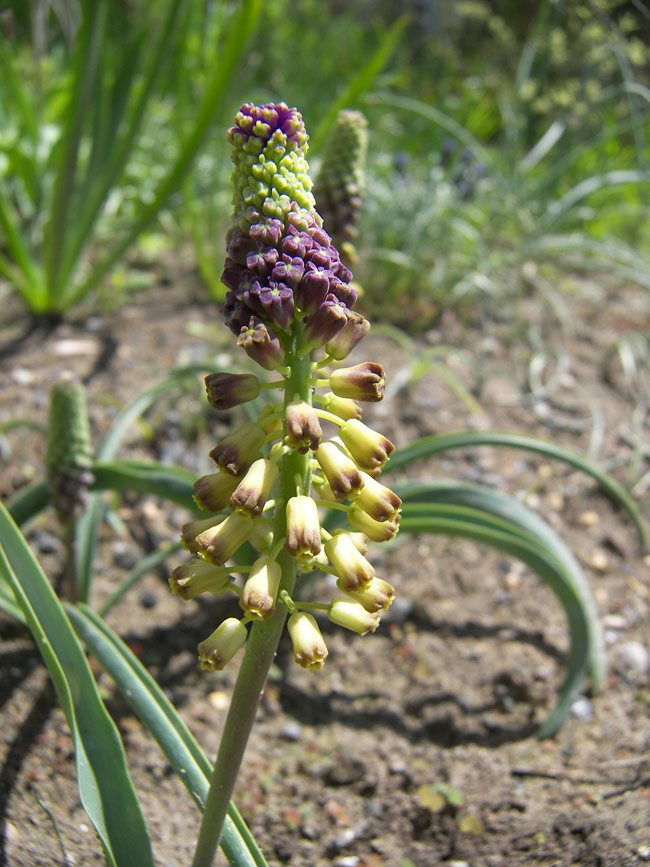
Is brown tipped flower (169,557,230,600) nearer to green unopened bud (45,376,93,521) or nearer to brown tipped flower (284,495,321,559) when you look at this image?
brown tipped flower (284,495,321,559)

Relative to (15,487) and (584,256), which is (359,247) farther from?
(15,487)

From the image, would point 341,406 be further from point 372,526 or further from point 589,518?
point 589,518

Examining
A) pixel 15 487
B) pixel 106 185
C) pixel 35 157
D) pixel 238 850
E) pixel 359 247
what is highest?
pixel 359 247

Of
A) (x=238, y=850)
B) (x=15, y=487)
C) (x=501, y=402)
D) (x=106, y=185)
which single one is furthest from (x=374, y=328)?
(x=238, y=850)

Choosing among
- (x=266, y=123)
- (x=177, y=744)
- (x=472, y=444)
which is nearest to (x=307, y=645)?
(x=177, y=744)

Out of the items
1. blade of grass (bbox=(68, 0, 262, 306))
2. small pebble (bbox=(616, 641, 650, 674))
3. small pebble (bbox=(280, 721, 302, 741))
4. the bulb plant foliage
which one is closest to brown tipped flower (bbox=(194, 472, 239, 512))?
the bulb plant foliage

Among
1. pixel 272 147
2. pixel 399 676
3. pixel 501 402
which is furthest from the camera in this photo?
pixel 501 402

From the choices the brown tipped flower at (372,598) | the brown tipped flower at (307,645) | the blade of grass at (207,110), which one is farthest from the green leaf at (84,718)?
the blade of grass at (207,110)
